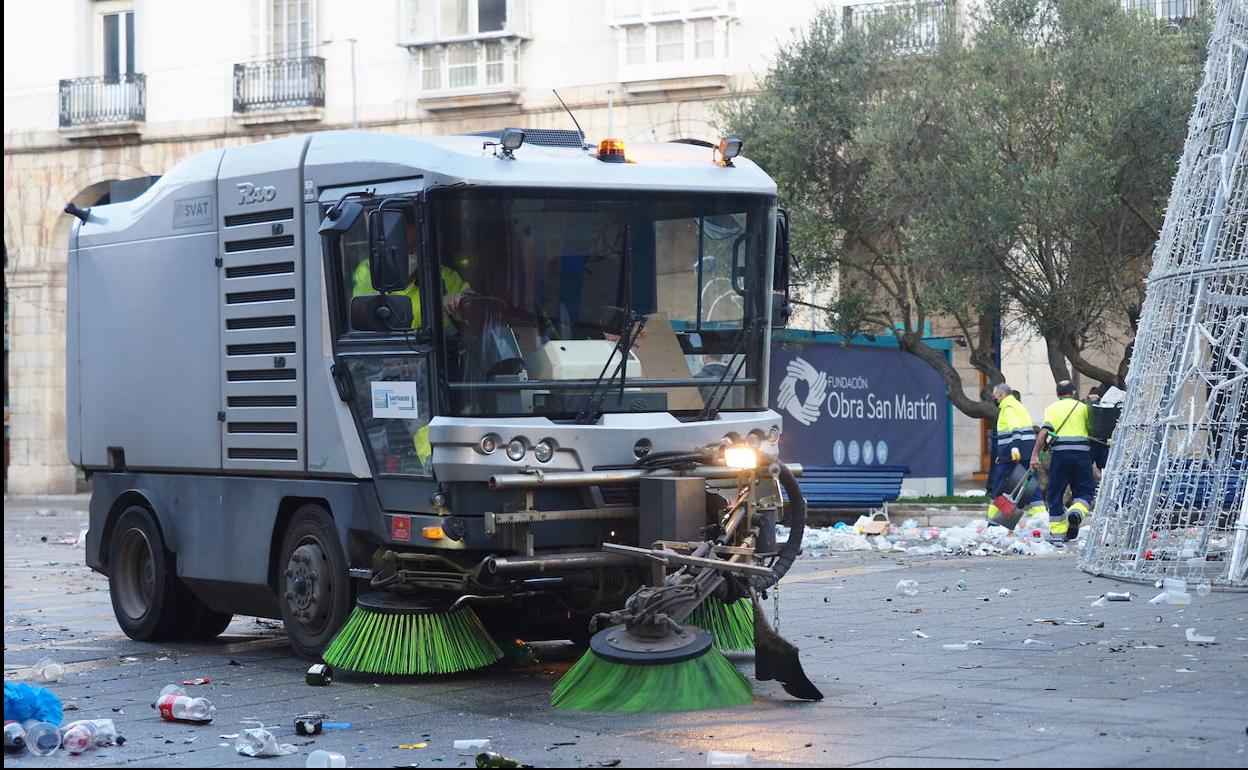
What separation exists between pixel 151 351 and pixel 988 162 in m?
11.6

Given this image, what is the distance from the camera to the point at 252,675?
9086 millimetres

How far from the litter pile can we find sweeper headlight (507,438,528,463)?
828 centimetres

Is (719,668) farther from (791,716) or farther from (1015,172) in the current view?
(1015,172)

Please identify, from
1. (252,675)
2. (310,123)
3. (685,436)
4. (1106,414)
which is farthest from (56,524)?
(685,436)

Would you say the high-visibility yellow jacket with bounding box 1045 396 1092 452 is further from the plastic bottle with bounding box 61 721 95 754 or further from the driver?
the plastic bottle with bounding box 61 721 95 754

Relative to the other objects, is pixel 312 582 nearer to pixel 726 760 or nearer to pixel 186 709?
pixel 186 709

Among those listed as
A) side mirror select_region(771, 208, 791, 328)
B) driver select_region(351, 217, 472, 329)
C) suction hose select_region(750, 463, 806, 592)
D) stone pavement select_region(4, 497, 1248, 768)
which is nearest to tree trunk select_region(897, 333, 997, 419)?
stone pavement select_region(4, 497, 1248, 768)

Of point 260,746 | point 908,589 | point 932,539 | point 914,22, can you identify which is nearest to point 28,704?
point 260,746

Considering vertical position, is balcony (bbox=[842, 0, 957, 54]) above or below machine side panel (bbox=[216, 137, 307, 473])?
above

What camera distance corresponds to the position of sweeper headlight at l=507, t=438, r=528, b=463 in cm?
811

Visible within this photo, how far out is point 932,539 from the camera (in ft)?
58.0

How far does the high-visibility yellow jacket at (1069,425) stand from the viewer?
17.5m

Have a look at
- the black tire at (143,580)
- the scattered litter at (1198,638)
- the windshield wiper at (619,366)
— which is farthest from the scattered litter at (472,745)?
the scattered litter at (1198,638)

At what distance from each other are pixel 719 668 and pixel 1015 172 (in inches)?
505
